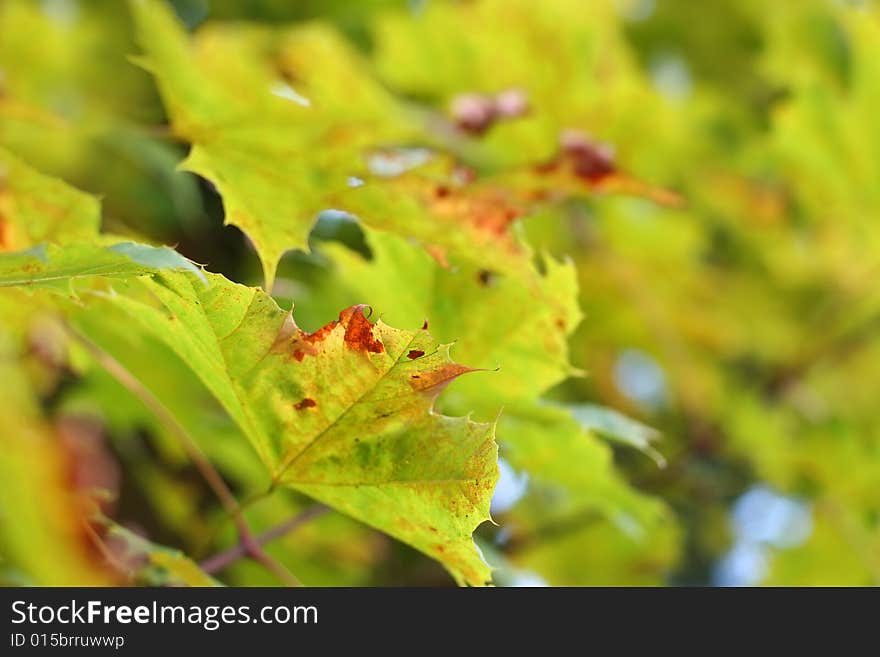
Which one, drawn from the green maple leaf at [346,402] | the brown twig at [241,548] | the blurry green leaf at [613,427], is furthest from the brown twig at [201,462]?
the blurry green leaf at [613,427]

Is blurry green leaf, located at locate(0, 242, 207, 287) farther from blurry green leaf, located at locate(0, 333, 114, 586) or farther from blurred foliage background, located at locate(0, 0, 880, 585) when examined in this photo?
blurred foliage background, located at locate(0, 0, 880, 585)

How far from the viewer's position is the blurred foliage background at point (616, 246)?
42.9 inches

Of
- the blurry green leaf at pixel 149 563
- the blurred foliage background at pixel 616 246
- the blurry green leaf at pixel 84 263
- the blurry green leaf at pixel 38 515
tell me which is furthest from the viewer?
the blurred foliage background at pixel 616 246

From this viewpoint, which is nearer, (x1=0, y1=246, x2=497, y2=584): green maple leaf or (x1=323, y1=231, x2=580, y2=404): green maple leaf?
(x1=0, y1=246, x2=497, y2=584): green maple leaf

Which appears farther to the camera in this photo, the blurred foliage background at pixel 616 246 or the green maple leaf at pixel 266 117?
the blurred foliage background at pixel 616 246

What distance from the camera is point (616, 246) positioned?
1332 millimetres

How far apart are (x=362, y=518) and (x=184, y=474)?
762mm

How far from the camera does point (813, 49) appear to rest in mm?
1224

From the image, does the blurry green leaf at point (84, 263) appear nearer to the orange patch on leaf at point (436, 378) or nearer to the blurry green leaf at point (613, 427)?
the orange patch on leaf at point (436, 378)

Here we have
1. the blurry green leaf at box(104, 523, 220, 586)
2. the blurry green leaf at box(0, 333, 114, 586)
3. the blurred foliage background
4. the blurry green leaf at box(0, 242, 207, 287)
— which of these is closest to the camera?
the blurry green leaf at box(0, 242, 207, 287)

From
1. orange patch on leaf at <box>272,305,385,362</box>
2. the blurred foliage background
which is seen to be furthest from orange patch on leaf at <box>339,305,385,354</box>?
the blurred foliage background

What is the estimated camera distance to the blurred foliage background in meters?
1.09

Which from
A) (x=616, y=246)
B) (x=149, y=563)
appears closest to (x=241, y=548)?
(x=149, y=563)
